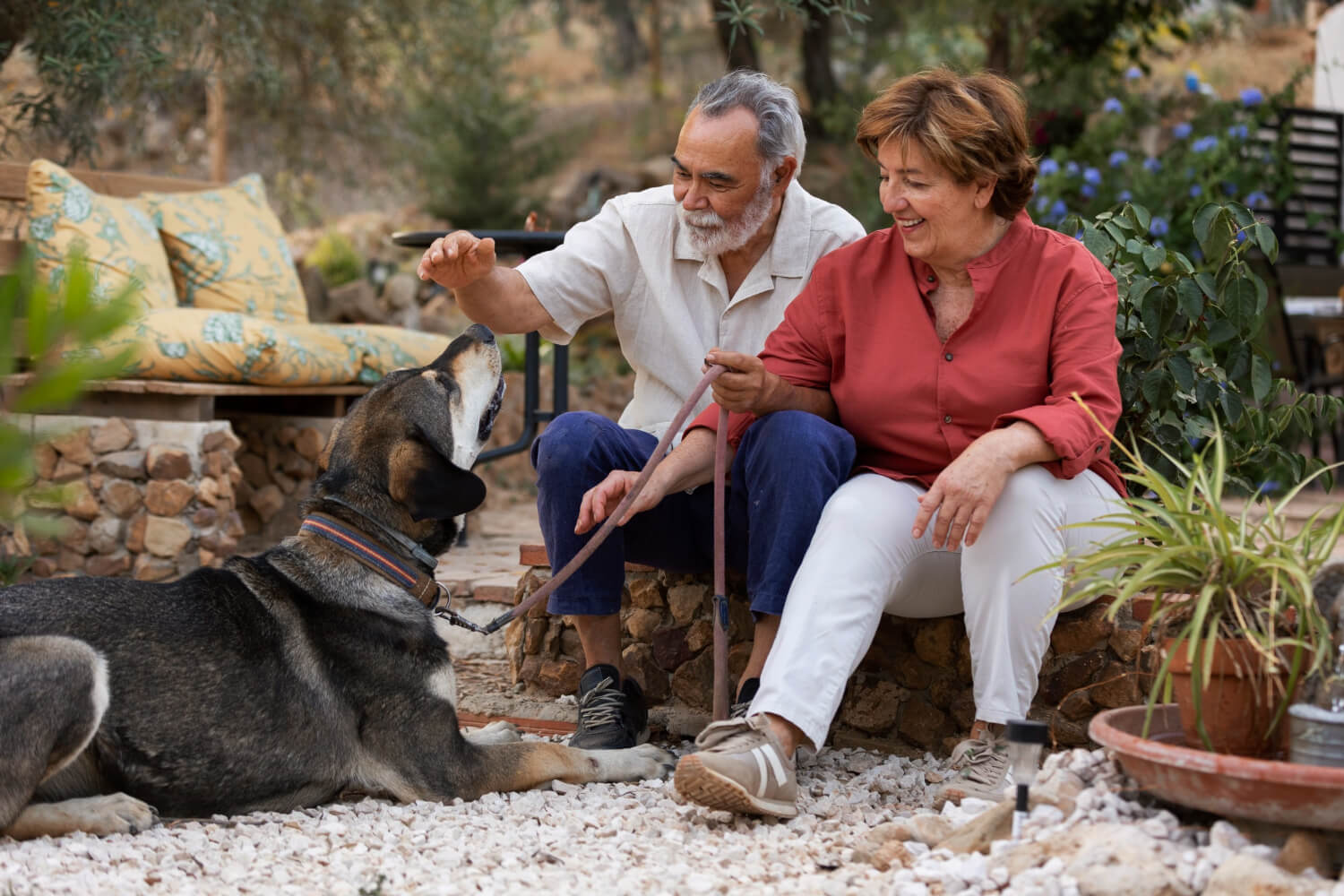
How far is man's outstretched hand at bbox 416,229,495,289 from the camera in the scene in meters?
3.22

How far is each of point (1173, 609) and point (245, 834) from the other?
6.27 feet

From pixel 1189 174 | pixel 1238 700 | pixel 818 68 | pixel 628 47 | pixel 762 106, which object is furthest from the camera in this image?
pixel 628 47

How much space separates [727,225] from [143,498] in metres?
3.01

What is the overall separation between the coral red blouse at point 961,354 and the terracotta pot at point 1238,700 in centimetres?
67

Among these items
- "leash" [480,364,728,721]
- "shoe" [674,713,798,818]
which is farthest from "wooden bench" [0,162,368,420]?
"shoe" [674,713,798,818]

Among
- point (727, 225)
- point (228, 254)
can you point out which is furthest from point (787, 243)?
point (228, 254)

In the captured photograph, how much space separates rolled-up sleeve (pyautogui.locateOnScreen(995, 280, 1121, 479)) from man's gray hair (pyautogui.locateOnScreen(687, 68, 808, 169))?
0.97 meters

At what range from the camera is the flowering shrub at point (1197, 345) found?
353 cm

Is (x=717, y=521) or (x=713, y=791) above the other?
(x=717, y=521)

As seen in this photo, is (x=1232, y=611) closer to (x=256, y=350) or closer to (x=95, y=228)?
(x=256, y=350)

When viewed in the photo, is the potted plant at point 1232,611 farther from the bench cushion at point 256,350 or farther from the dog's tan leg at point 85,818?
the bench cushion at point 256,350

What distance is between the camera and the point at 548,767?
3029 mm

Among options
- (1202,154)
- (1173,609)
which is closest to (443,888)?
(1173,609)

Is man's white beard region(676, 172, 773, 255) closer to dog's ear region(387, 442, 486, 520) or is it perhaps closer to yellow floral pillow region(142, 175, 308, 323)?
dog's ear region(387, 442, 486, 520)
